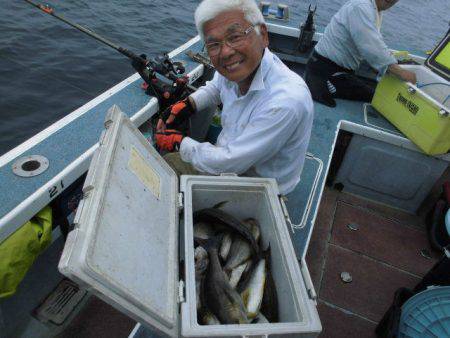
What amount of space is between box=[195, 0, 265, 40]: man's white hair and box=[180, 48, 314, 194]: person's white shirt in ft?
0.92

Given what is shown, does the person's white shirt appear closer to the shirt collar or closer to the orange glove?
the shirt collar

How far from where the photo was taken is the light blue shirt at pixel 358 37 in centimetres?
356

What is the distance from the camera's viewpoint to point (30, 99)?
5.55 meters

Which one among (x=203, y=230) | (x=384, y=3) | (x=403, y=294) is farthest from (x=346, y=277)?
(x=384, y=3)

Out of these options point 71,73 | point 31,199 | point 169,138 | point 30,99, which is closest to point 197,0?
point 71,73

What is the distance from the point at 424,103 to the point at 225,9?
2.48m

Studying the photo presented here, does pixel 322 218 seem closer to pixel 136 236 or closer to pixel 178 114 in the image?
pixel 178 114

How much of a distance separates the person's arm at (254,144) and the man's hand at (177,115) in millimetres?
609

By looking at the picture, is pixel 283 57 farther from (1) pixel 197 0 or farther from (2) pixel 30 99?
(1) pixel 197 0

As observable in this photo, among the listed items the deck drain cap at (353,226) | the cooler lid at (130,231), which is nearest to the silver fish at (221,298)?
the cooler lid at (130,231)

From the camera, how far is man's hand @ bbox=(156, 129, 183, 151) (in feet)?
8.18

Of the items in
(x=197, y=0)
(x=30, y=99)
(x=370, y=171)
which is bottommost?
(x=197, y=0)

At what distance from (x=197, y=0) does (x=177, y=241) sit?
1175cm

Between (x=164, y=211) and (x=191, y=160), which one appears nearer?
(x=164, y=211)
